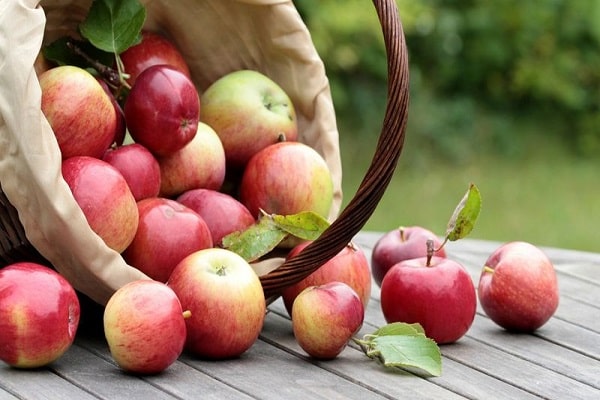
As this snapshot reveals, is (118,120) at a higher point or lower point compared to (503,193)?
Answer: higher

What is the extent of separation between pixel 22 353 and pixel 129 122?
0.45 meters

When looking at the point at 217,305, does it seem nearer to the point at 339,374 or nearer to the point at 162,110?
the point at 339,374

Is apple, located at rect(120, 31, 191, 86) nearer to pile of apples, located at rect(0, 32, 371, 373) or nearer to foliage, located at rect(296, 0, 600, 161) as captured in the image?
pile of apples, located at rect(0, 32, 371, 373)

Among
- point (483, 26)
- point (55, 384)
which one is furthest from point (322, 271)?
point (483, 26)

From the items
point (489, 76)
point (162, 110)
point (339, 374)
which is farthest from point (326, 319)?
point (489, 76)

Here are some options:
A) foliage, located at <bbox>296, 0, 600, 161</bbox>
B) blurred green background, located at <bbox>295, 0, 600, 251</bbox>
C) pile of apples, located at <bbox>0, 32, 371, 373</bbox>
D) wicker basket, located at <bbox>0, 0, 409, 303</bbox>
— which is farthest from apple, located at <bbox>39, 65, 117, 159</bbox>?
foliage, located at <bbox>296, 0, 600, 161</bbox>

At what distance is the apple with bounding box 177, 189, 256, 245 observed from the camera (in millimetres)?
1748

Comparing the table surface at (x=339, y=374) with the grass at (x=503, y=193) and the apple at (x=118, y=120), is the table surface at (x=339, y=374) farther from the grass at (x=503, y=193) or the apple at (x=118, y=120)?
the grass at (x=503, y=193)

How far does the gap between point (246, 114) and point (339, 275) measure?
1.16ft

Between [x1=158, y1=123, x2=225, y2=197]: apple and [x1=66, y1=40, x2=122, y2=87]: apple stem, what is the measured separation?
0.14m

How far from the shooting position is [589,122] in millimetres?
4996

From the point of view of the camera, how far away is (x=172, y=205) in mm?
1669

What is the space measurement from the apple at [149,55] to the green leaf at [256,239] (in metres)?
0.30

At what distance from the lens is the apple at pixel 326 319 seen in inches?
60.5
